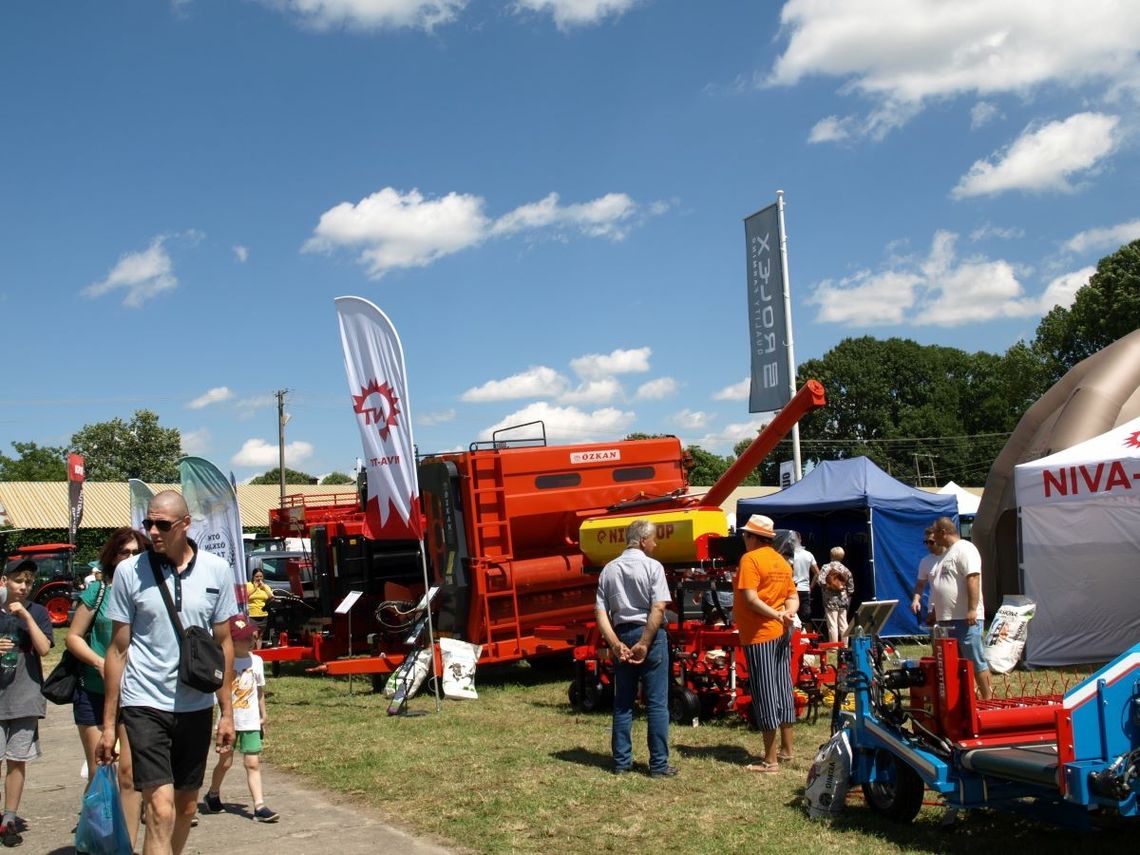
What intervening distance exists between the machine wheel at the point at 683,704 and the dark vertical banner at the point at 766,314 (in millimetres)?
8901

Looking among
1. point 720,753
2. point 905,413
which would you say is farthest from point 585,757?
point 905,413

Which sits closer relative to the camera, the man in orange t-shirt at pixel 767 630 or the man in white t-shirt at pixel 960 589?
the man in orange t-shirt at pixel 767 630

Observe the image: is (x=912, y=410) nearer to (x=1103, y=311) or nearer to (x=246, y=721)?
(x=1103, y=311)

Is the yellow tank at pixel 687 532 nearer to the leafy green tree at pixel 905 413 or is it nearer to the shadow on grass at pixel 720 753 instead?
the shadow on grass at pixel 720 753

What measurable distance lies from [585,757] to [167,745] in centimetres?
433

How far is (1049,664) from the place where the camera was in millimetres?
13984

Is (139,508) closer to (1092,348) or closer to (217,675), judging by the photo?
(217,675)

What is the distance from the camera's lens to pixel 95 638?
6.33 metres

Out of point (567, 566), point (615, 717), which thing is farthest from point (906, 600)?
point (615, 717)

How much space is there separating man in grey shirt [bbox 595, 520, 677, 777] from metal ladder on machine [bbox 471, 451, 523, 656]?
469cm

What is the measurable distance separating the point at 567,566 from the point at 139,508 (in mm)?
4962

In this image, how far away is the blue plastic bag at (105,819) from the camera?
17.0ft

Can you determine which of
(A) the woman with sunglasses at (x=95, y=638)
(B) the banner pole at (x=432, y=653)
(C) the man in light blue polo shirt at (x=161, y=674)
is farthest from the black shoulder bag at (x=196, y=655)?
(B) the banner pole at (x=432, y=653)

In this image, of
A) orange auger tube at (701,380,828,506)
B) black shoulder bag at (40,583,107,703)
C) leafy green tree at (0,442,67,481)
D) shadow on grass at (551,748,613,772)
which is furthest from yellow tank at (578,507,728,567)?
leafy green tree at (0,442,67,481)
